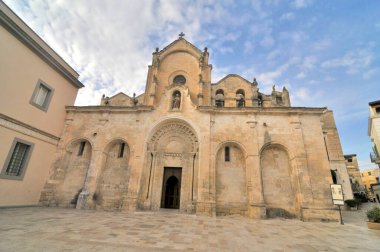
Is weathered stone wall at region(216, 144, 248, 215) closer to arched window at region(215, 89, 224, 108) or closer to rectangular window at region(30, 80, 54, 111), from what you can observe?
arched window at region(215, 89, 224, 108)

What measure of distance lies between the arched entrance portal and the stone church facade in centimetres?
7

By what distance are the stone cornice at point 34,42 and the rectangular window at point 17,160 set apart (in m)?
5.82

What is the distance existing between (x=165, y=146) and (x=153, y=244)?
8.86 m

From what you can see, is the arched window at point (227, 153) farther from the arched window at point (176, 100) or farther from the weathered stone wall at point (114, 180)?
the weathered stone wall at point (114, 180)

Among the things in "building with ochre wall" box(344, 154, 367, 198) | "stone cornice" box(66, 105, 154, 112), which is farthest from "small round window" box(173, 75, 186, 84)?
"building with ochre wall" box(344, 154, 367, 198)

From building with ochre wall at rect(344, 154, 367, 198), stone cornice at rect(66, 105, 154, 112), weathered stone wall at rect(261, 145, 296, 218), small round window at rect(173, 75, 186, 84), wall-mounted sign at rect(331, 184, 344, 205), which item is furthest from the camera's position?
building with ochre wall at rect(344, 154, 367, 198)

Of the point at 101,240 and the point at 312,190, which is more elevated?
the point at 312,190

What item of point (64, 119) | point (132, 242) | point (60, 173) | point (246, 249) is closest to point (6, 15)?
point (64, 119)

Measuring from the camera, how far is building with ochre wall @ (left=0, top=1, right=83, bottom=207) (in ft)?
32.6

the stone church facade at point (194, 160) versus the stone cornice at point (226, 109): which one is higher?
the stone cornice at point (226, 109)

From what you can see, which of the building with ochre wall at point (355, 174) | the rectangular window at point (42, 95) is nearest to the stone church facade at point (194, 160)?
the rectangular window at point (42, 95)

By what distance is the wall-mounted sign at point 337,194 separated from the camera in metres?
9.78

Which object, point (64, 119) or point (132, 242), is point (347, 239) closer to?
point (132, 242)

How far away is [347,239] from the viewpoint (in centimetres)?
650
